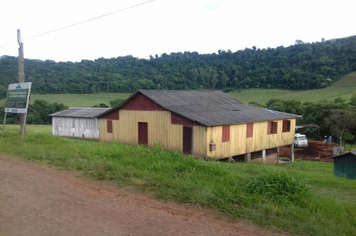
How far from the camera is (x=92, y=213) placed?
18.4 feet

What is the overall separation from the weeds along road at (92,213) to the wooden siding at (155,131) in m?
10.5

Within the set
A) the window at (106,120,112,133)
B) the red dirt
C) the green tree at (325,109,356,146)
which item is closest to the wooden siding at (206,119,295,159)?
the red dirt

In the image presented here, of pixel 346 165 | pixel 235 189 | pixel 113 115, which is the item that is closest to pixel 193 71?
pixel 113 115

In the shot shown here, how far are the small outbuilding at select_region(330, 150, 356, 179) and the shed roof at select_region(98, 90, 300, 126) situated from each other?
6487 mm

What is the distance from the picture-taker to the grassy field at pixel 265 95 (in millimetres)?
65312

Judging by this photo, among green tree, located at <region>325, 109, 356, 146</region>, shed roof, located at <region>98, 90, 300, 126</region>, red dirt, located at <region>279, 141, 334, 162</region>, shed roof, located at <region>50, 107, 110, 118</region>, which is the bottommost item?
red dirt, located at <region>279, 141, 334, 162</region>

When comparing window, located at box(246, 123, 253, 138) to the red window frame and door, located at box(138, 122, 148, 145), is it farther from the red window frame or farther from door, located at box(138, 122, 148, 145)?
door, located at box(138, 122, 148, 145)

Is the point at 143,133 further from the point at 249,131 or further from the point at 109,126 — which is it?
the point at 249,131

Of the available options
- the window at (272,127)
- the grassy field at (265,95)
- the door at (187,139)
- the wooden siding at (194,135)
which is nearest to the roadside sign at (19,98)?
the wooden siding at (194,135)

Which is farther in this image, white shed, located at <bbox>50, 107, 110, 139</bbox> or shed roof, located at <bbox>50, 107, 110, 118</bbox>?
shed roof, located at <bbox>50, 107, 110, 118</bbox>

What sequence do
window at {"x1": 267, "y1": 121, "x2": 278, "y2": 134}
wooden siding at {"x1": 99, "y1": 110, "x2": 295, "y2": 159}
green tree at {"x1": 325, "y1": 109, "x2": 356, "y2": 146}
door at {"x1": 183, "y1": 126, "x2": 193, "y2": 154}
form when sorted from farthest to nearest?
green tree at {"x1": 325, "y1": 109, "x2": 356, "y2": 146}
window at {"x1": 267, "y1": 121, "x2": 278, "y2": 134}
door at {"x1": 183, "y1": 126, "x2": 193, "y2": 154}
wooden siding at {"x1": 99, "y1": 110, "x2": 295, "y2": 159}

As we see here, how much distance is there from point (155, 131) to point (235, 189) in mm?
14715

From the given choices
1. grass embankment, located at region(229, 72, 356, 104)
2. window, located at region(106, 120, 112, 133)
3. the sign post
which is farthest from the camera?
grass embankment, located at region(229, 72, 356, 104)

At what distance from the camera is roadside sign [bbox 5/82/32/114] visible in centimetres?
1512
